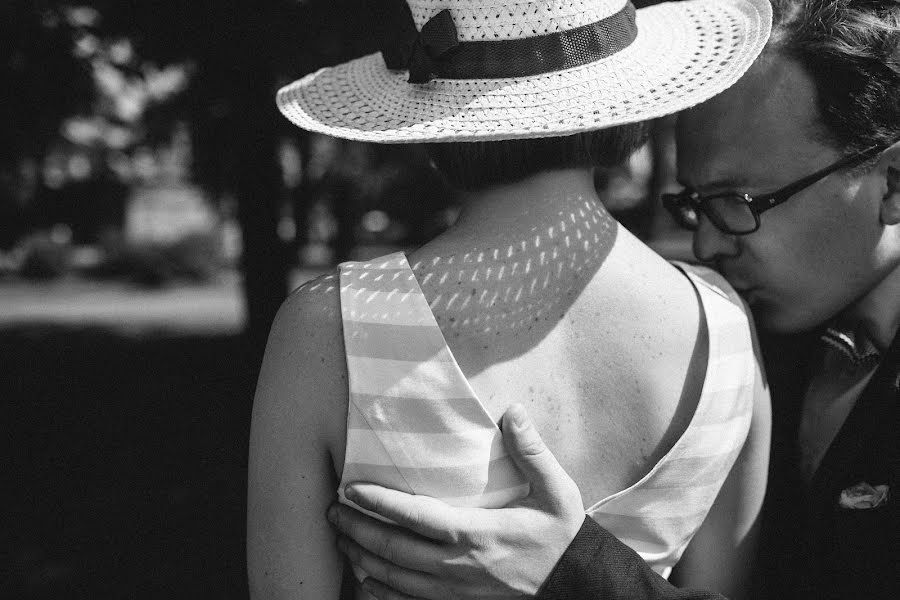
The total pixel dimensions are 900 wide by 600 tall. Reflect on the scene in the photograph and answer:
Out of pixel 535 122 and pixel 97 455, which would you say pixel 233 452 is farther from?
pixel 535 122

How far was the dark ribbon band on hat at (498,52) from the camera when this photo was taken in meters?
1.41

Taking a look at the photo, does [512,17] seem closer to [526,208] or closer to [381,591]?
[526,208]

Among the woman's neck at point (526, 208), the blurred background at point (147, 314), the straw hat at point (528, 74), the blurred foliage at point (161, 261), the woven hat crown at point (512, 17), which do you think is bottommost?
the blurred foliage at point (161, 261)

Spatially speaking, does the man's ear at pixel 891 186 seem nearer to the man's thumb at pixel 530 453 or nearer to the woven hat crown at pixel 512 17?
the woven hat crown at pixel 512 17

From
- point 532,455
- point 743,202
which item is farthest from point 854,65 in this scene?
point 532,455

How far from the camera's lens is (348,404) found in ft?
4.42

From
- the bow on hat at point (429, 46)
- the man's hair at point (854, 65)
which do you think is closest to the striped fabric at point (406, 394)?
the bow on hat at point (429, 46)

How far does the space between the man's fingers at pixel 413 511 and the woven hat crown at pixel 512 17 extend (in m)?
0.81

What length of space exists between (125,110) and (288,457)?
6608 mm

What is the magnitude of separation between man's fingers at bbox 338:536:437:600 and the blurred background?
1538mm

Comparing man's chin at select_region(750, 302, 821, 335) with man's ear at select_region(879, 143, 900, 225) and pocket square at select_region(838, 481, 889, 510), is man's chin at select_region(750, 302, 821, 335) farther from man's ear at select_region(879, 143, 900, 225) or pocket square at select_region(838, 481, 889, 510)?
pocket square at select_region(838, 481, 889, 510)

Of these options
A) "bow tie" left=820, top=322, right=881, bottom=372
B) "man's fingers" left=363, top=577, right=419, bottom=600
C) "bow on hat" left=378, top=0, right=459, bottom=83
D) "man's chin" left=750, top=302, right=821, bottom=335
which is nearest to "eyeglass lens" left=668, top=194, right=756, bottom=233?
"man's chin" left=750, top=302, right=821, bottom=335

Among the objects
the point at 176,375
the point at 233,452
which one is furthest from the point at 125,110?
the point at 233,452

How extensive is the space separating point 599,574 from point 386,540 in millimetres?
369
